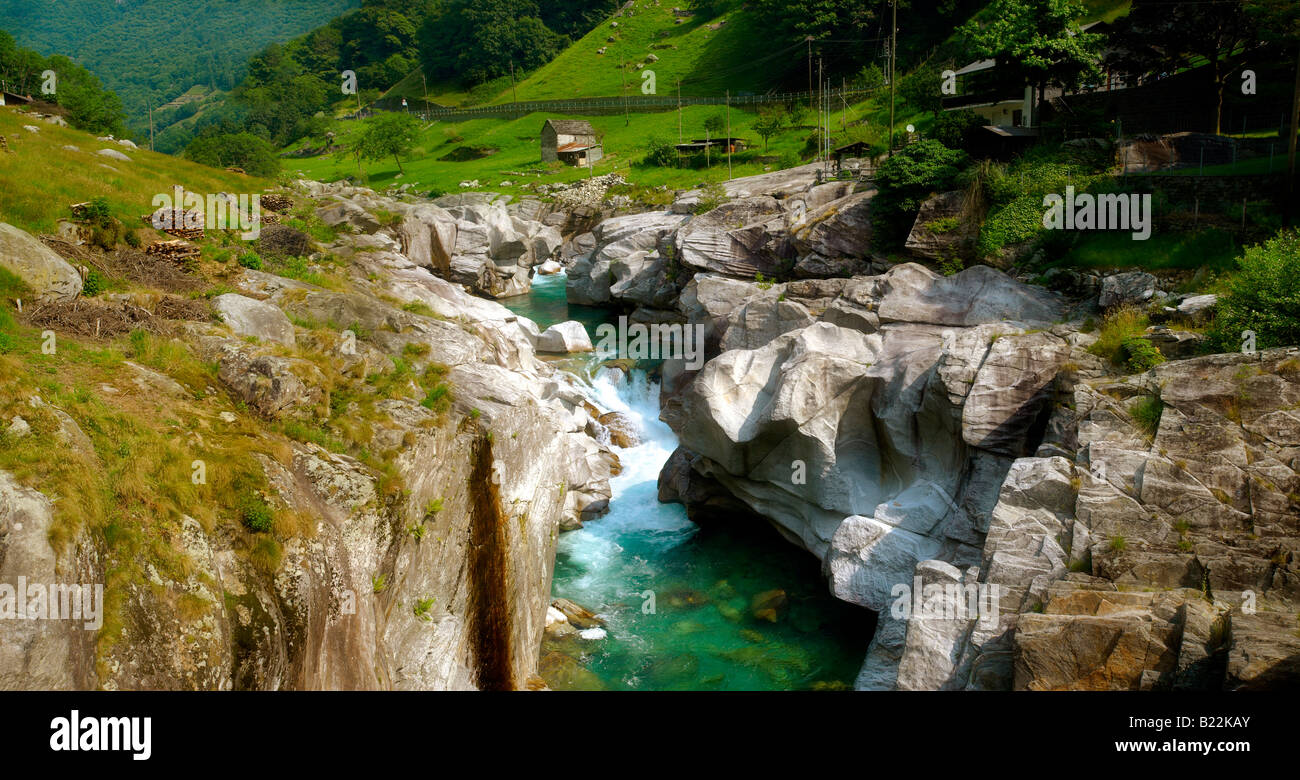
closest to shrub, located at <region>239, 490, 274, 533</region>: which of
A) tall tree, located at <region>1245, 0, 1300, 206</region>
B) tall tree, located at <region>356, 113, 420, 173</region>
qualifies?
tall tree, located at <region>1245, 0, 1300, 206</region>

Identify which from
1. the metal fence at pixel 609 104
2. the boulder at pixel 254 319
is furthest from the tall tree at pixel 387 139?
the boulder at pixel 254 319

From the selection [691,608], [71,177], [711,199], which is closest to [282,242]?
[71,177]

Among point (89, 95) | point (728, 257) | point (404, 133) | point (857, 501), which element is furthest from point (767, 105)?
point (857, 501)

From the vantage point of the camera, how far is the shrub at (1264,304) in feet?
66.2

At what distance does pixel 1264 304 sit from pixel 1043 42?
23.7 m

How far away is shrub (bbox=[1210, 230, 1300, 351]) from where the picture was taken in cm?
2017

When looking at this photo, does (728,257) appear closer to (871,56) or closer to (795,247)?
(795,247)

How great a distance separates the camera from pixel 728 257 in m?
43.3

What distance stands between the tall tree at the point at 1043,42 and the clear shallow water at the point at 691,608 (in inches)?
1062

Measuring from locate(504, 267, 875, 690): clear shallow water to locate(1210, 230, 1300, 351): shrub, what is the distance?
469 inches

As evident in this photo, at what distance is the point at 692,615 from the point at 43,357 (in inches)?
665

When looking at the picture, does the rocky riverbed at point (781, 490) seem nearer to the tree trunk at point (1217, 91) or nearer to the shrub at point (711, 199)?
the tree trunk at point (1217, 91)

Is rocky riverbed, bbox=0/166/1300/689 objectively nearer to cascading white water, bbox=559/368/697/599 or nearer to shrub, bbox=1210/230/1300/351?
cascading white water, bbox=559/368/697/599

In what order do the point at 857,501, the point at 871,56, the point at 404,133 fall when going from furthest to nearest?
1. the point at 404,133
2. the point at 871,56
3. the point at 857,501
